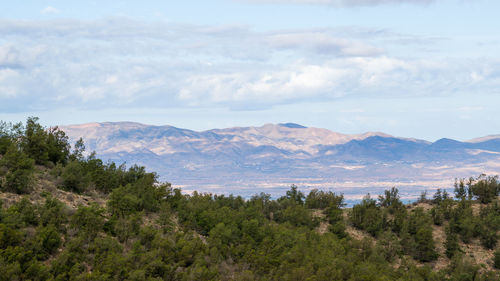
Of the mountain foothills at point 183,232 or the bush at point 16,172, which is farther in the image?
the bush at point 16,172

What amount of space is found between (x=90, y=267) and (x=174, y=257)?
6.76 metres

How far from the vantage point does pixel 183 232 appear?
142 ft

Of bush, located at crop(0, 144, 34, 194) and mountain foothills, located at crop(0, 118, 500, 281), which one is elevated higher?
bush, located at crop(0, 144, 34, 194)

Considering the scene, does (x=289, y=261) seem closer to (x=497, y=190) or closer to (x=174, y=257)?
(x=174, y=257)

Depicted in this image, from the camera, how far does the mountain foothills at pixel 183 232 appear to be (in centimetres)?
3250

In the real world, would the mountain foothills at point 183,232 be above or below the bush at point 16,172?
below

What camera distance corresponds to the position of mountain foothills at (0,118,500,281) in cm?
3250

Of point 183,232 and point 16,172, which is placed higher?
point 16,172

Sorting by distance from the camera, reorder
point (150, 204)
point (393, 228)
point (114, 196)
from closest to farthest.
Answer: point (114, 196) < point (150, 204) < point (393, 228)

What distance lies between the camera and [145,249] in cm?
3666

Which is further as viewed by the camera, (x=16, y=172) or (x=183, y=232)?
(x=183, y=232)

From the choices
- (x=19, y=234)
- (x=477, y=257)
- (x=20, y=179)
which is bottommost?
(x=477, y=257)

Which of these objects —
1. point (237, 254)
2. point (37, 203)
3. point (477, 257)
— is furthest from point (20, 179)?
point (477, 257)

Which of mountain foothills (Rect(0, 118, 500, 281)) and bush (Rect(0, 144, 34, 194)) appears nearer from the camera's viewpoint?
mountain foothills (Rect(0, 118, 500, 281))
